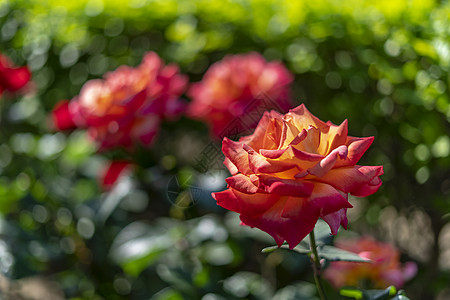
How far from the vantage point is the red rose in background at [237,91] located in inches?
72.9

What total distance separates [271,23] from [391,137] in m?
0.73

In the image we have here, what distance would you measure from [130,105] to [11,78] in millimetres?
723

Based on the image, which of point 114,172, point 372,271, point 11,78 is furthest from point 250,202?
point 11,78

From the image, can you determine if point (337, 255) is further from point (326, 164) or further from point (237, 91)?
point (237, 91)

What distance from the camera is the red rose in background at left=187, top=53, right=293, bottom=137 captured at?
185cm

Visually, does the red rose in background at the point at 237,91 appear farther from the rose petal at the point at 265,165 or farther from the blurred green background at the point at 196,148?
the rose petal at the point at 265,165

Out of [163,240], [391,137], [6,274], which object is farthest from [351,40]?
[6,274]

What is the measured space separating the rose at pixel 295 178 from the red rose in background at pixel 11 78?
5.18ft

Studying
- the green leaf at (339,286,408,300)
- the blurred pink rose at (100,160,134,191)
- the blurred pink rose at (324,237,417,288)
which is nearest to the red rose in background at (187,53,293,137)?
the blurred pink rose at (100,160,134,191)

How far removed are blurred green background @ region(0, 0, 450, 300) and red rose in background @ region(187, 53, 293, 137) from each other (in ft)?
0.75

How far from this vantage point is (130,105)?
1746 mm

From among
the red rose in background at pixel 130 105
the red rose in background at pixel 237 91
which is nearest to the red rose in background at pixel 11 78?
the red rose in background at pixel 130 105

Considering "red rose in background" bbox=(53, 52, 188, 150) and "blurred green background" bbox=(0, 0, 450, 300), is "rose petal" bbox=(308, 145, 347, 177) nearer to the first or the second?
"blurred green background" bbox=(0, 0, 450, 300)

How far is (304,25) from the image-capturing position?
7.14 ft
